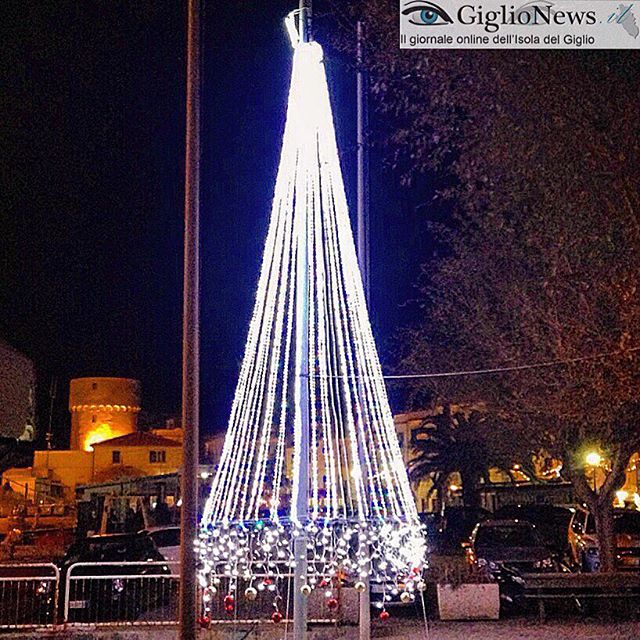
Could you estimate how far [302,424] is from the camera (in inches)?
371

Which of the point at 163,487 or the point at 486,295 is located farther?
the point at 163,487

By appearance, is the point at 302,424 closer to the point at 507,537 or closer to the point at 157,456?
the point at 507,537

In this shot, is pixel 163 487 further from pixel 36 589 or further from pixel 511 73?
pixel 511 73

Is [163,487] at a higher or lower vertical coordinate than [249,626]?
higher

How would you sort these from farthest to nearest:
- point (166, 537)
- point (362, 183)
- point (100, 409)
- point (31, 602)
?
point (100, 409) < point (166, 537) < point (31, 602) < point (362, 183)

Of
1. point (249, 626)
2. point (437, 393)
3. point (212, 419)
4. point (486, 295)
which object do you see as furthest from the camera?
point (212, 419)

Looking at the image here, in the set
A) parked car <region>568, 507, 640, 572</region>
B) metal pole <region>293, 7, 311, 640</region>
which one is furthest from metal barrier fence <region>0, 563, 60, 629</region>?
parked car <region>568, 507, 640, 572</region>

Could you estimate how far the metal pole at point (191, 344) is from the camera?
29.6 ft

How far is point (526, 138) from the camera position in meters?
10.2

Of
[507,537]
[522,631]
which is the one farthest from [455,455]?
[522,631]

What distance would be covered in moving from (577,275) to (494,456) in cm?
2438

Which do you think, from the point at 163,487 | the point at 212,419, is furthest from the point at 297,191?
the point at 212,419

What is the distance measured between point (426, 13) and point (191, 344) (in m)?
4.23

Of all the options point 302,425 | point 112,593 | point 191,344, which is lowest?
point 112,593
